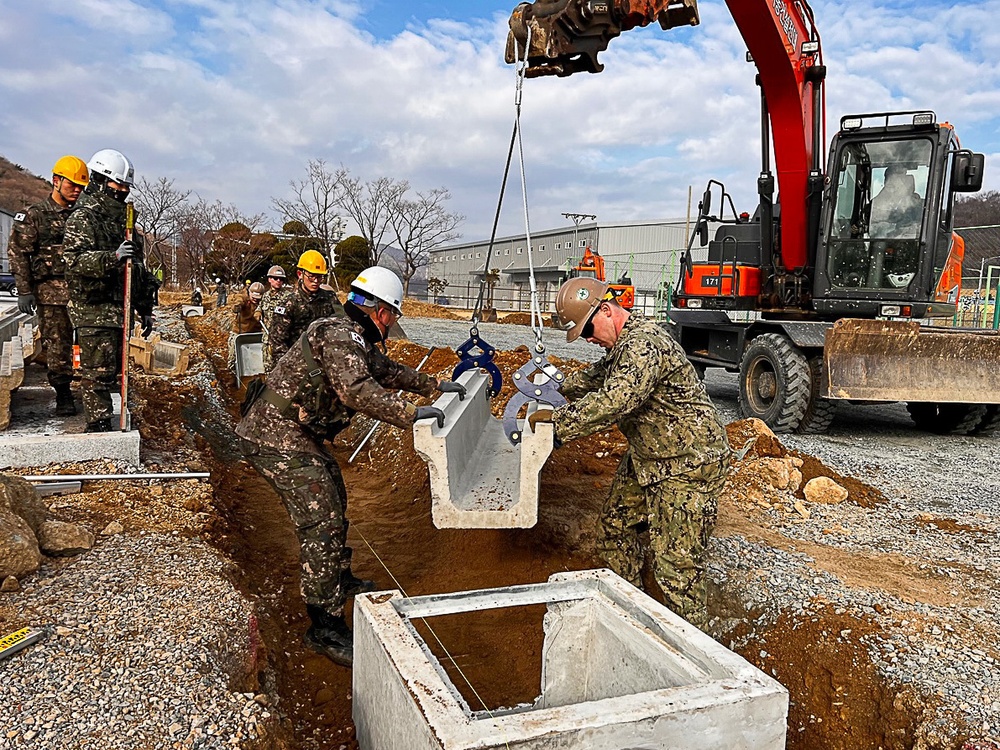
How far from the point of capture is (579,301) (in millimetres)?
3834

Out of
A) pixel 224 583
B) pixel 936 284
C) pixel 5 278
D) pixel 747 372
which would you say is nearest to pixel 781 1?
pixel 936 284

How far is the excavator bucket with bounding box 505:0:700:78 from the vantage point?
4.59 metres

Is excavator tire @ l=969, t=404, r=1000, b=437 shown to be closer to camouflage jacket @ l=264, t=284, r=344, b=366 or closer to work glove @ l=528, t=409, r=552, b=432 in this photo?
work glove @ l=528, t=409, r=552, b=432

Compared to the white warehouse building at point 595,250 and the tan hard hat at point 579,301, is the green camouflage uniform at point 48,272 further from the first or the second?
the white warehouse building at point 595,250

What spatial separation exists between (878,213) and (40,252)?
8219 mm

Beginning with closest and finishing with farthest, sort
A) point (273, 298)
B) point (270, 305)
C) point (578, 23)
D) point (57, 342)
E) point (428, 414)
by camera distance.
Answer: point (428, 414) → point (578, 23) → point (57, 342) → point (270, 305) → point (273, 298)

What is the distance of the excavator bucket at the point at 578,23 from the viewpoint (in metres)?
4.59

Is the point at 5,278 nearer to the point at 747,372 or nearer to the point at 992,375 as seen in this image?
the point at 747,372

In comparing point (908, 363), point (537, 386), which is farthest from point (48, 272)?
point (908, 363)

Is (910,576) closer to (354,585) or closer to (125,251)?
(354,585)

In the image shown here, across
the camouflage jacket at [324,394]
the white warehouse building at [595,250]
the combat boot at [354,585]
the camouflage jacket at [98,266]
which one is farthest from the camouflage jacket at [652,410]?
the white warehouse building at [595,250]

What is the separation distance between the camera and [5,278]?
2377cm

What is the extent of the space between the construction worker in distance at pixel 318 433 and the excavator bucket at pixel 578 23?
199 centimetres

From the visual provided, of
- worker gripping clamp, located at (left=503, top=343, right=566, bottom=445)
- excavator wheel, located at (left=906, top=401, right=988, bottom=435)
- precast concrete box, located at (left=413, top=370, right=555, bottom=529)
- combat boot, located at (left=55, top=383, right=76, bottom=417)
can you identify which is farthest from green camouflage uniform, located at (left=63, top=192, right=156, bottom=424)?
excavator wheel, located at (left=906, top=401, right=988, bottom=435)
